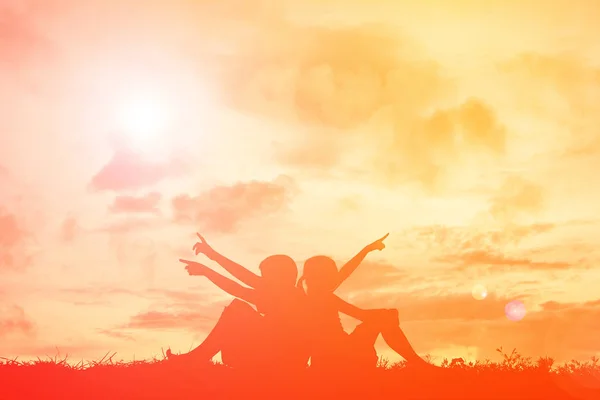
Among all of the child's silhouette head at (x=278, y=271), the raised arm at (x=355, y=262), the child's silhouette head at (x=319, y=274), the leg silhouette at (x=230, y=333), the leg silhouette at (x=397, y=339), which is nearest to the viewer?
the leg silhouette at (x=230, y=333)

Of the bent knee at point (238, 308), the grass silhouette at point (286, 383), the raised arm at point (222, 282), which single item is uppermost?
the raised arm at point (222, 282)

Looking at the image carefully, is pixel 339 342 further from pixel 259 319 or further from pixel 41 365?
pixel 41 365

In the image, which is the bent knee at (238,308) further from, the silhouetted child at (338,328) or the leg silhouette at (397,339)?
the leg silhouette at (397,339)

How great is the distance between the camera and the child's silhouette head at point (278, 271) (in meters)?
18.2

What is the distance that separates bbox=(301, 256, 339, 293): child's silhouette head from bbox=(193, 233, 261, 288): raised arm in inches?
47.2

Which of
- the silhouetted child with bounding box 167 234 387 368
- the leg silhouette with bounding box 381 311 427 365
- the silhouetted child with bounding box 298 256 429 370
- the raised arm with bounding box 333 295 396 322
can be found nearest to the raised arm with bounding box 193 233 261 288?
the silhouetted child with bounding box 167 234 387 368

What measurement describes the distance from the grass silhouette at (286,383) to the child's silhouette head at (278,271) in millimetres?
2306

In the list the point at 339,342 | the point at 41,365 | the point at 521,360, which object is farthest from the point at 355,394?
the point at 41,365

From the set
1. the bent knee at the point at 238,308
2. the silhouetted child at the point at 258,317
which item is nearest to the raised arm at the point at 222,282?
the silhouetted child at the point at 258,317

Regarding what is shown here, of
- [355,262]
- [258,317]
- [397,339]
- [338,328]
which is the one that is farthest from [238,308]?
[397,339]

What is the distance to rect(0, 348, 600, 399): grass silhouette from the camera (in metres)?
18.1

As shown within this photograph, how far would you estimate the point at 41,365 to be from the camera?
20234mm

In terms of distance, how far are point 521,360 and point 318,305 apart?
5794mm

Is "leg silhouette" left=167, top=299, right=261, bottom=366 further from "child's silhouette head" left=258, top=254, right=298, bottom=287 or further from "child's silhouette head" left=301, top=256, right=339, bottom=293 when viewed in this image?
"child's silhouette head" left=301, top=256, right=339, bottom=293
